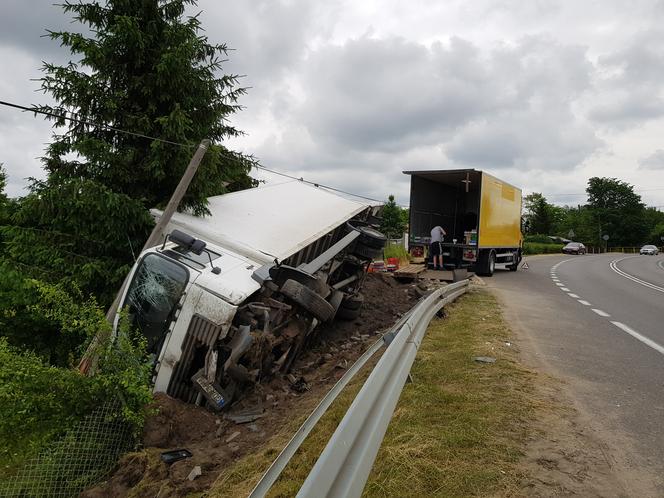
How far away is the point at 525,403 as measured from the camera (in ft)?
12.8

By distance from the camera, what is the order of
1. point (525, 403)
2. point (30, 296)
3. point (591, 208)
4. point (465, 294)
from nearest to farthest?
point (525, 403) → point (30, 296) → point (465, 294) → point (591, 208)

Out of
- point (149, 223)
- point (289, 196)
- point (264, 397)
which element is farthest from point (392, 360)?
point (289, 196)

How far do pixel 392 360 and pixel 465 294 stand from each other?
340 inches

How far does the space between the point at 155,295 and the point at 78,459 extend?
176 centimetres

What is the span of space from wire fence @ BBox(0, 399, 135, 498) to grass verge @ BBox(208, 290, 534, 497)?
1359 millimetres

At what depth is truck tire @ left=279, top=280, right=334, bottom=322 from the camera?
5605 millimetres

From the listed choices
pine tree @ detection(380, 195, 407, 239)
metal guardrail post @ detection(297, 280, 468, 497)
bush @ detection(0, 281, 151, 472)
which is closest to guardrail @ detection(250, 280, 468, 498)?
metal guardrail post @ detection(297, 280, 468, 497)

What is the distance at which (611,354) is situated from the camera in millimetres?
5984

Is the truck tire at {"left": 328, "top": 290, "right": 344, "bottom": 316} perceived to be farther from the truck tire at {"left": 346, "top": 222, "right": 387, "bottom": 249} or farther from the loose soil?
the truck tire at {"left": 346, "top": 222, "right": 387, "bottom": 249}

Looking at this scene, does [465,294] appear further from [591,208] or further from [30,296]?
[591,208]

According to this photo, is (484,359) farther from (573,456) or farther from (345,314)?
(345,314)

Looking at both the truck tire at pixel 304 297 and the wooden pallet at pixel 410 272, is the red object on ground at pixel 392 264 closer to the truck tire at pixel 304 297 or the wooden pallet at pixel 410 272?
the wooden pallet at pixel 410 272

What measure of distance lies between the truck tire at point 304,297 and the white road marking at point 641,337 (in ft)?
14.8

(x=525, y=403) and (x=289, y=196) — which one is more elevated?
(x=289, y=196)
